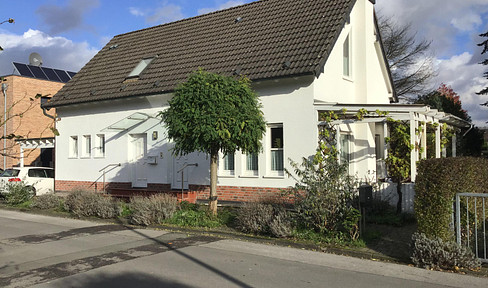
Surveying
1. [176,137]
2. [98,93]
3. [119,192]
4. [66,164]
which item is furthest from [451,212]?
[66,164]

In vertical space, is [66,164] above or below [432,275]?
above

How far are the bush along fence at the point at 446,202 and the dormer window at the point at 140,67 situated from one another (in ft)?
43.8

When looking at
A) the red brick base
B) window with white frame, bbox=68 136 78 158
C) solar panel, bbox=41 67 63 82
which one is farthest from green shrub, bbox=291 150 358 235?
solar panel, bbox=41 67 63 82

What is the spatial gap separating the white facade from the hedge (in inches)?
222

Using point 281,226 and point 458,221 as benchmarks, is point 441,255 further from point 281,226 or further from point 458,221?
point 281,226

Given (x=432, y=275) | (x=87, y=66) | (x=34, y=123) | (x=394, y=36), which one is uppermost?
(x=394, y=36)

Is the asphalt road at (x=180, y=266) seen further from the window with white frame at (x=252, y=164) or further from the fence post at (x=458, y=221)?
the window with white frame at (x=252, y=164)

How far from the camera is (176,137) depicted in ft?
39.1

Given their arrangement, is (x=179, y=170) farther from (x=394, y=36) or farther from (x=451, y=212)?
(x=394, y=36)

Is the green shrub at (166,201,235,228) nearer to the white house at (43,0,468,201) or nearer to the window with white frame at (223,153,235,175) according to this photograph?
the white house at (43,0,468,201)

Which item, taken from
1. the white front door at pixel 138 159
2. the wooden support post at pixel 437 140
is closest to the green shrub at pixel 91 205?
the white front door at pixel 138 159

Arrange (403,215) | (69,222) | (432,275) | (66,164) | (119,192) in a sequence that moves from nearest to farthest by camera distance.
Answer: (432,275), (403,215), (69,222), (119,192), (66,164)

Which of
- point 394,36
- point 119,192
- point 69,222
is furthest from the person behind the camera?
point 394,36

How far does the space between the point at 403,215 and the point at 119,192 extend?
10.6m
